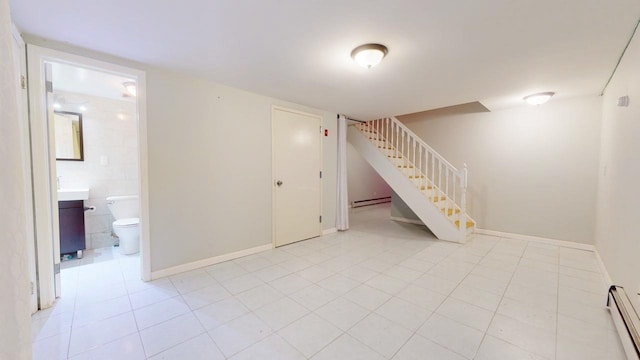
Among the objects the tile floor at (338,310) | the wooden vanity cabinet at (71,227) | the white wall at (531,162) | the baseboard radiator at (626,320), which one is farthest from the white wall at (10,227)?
the white wall at (531,162)

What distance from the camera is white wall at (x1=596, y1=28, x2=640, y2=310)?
5.66ft

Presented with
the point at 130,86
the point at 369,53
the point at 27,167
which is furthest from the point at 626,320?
the point at 130,86

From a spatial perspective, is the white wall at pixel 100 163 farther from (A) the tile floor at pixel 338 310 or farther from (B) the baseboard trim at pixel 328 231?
(B) the baseboard trim at pixel 328 231

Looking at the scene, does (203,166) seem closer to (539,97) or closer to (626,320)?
(626,320)

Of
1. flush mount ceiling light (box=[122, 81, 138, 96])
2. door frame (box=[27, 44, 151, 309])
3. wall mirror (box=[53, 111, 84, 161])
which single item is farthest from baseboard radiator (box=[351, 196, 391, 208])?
door frame (box=[27, 44, 151, 309])

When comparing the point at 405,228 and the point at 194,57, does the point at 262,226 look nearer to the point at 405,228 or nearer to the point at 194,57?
the point at 194,57

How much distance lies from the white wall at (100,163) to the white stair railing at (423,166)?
3931 millimetres

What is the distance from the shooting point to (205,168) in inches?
108

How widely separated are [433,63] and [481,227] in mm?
3256

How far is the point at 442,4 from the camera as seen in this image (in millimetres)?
1489

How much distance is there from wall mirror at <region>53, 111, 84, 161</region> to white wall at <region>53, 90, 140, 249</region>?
5 cm

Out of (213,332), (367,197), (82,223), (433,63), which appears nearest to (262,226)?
(213,332)

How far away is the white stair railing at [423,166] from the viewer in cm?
396

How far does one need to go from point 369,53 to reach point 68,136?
3972 mm
